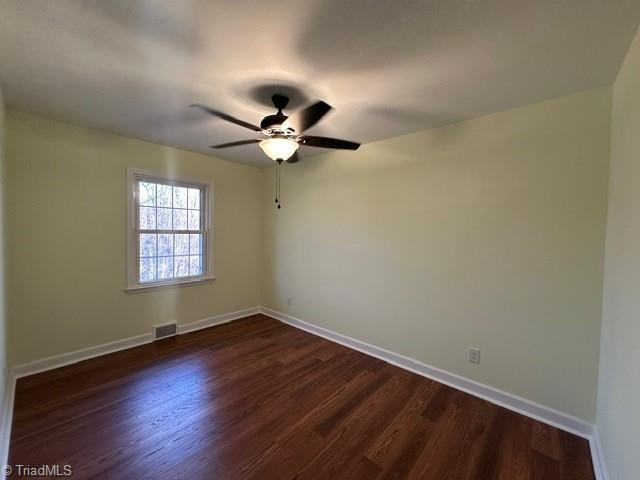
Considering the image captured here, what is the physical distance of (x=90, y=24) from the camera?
4.35 feet

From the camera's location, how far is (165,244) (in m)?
3.43

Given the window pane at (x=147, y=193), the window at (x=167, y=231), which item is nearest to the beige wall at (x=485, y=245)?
the window at (x=167, y=231)

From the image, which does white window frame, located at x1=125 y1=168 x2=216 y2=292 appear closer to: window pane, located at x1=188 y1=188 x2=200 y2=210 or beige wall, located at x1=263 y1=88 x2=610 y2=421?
window pane, located at x1=188 y1=188 x2=200 y2=210

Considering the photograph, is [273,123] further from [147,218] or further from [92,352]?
[92,352]

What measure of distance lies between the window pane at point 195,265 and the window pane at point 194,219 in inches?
15.7

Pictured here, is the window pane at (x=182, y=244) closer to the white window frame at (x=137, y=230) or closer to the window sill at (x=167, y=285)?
the white window frame at (x=137, y=230)

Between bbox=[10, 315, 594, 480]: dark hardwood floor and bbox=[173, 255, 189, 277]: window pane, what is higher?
bbox=[173, 255, 189, 277]: window pane

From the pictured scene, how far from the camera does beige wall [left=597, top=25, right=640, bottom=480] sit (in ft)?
3.97

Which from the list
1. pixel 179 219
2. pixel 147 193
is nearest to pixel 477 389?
pixel 179 219

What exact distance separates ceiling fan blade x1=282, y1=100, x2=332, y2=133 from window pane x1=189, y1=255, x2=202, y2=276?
2576 mm

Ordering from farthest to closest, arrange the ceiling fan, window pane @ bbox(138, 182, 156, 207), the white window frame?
window pane @ bbox(138, 182, 156, 207) < the white window frame < the ceiling fan

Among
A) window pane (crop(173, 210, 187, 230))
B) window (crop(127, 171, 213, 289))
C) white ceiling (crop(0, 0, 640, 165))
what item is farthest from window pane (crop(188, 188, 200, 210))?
white ceiling (crop(0, 0, 640, 165))

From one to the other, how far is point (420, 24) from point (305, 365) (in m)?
2.82

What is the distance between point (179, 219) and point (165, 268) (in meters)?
0.64
